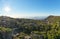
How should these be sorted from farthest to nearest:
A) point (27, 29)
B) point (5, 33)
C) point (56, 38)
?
point (27, 29), point (5, 33), point (56, 38)

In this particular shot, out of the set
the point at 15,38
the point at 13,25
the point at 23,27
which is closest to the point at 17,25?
the point at 13,25

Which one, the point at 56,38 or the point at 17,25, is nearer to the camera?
the point at 56,38

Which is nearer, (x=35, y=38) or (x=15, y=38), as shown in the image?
(x=35, y=38)

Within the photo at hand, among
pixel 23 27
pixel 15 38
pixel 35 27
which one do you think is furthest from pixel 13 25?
pixel 15 38

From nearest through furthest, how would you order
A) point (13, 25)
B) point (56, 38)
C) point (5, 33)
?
point (56, 38) < point (5, 33) < point (13, 25)

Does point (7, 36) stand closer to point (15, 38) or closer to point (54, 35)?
point (15, 38)

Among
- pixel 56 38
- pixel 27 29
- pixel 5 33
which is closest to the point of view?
pixel 56 38

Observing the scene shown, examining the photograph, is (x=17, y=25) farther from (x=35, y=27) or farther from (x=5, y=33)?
(x=5, y=33)

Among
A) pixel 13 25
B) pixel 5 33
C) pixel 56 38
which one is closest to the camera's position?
A: pixel 56 38

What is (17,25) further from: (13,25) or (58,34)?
(58,34)
